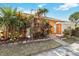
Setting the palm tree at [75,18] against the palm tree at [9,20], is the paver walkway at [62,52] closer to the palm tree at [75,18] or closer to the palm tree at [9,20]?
the palm tree at [75,18]

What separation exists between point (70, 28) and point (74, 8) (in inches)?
11.6

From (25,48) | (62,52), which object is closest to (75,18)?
(62,52)

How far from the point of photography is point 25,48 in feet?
8.56

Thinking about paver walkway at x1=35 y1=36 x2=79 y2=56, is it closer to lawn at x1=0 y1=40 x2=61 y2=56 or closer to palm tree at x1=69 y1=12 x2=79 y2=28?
lawn at x1=0 y1=40 x2=61 y2=56

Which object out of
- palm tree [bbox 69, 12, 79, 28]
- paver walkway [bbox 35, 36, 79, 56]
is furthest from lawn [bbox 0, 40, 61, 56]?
palm tree [bbox 69, 12, 79, 28]

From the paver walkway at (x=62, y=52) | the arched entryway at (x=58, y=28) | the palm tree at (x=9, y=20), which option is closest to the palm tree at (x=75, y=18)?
the arched entryway at (x=58, y=28)

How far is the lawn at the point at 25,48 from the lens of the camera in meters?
2.57

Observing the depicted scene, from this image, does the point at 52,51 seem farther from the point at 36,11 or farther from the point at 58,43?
the point at 36,11

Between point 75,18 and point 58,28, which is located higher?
point 75,18

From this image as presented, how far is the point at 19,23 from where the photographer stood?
2.61m

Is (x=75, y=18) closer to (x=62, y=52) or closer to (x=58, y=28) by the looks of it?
(x=58, y=28)

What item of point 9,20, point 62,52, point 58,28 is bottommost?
point 62,52

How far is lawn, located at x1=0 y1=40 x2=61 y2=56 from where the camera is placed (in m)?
2.57

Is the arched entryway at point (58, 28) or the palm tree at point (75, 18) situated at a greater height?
the palm tree at point (75, 18)
